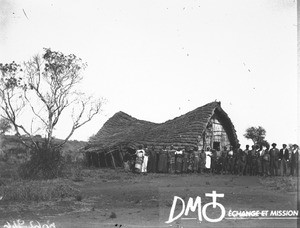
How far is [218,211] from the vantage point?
8.38 m

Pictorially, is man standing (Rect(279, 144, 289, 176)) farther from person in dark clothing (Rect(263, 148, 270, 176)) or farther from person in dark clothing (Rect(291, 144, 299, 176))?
person in dark clothing (Rect(263, 148, 270, 176))

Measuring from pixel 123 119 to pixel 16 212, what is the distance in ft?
91.0

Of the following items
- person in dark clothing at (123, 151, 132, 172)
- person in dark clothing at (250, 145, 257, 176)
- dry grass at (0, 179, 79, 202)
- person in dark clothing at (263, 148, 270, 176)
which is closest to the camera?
dry grass at (0, 179, 79, 202)

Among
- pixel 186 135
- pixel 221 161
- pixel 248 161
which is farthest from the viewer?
pixel 186 135

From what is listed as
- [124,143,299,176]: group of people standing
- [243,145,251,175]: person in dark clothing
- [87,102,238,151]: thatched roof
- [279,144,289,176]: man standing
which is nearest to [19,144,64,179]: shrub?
[124,143,299,176]: group of people standing

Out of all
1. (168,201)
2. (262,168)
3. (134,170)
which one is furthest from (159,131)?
(168,201)

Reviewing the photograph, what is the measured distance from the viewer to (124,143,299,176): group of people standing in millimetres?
17116

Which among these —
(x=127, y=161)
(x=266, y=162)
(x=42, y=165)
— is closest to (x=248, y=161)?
(x=266, y=162)

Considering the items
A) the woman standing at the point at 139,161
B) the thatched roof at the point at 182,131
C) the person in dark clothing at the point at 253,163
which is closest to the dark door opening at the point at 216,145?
the thatched roof at the point at 182,131

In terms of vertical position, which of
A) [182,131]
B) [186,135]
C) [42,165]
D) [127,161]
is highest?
[182,131]

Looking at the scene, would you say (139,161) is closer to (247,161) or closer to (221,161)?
(221,161)

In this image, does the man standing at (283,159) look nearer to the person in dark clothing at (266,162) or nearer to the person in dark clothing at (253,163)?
the person in dark clothing at (266,162)

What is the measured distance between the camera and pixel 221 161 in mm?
19359

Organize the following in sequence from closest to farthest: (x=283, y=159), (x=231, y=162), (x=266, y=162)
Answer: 1. (x=283, y=159)
2. (x=266, y=162)
3. (x=231, y=162)
